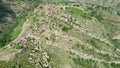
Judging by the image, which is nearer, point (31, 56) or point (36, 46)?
point (31, 56)

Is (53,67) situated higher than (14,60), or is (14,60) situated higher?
(14,60)

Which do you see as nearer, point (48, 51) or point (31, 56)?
point (31, 56)

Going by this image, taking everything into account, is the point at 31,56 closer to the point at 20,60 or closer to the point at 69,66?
the point at 20,60

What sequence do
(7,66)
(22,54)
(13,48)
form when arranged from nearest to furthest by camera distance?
(7,66), (22,54), (13,48)

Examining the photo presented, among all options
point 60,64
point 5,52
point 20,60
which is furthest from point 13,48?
point 60,64

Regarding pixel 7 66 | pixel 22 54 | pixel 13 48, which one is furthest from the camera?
pixel 13 48

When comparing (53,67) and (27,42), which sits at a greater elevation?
(27,42)

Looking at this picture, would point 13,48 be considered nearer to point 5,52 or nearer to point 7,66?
point 5,52

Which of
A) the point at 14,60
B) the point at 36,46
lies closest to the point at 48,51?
the point at 36,46
